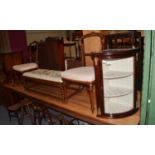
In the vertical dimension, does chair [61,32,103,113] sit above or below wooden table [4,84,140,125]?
above

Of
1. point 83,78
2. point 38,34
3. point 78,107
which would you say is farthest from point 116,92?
point 38,34

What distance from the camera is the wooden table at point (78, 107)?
6.44 ft

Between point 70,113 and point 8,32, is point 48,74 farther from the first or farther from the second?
point 8,32

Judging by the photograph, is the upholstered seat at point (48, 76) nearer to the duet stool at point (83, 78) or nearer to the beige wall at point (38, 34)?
the duet stool at point (83, 78)

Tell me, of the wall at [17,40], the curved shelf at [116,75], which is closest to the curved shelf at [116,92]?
the curved shelf at [116,75]

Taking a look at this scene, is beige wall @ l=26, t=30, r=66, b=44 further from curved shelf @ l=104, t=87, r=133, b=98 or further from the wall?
curved shelf @ l=104, t=87, r=133, b=98

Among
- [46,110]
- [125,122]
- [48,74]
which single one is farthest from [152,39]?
[46,110]

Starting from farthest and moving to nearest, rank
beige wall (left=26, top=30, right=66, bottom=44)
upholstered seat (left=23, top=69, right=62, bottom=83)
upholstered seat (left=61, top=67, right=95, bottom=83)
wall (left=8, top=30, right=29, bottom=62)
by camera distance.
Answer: beige wall (left=26, top=30, right=66, bottom=44)
wall (left=8, top=30, right=29, bottom=62)
upholstered seat (left=23, top=69, right=62, bottom=83)
upholstered seat (left=61, top=67, right=95, bottom=83)

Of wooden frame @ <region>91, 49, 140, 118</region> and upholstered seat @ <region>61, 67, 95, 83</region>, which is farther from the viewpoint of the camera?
upholstered seat @ <region>61, 67, 95, 83</region>

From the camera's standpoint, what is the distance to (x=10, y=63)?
3766 mm

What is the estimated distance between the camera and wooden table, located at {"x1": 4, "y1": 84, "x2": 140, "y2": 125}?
1963 mm

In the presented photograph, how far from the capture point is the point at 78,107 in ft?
7.81

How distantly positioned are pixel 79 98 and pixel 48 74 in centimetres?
60

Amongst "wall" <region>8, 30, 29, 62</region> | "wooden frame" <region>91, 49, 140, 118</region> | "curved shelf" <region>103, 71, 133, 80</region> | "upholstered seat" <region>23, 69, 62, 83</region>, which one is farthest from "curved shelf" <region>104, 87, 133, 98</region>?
"wall" <region>8, 30, 29, 62</region>
